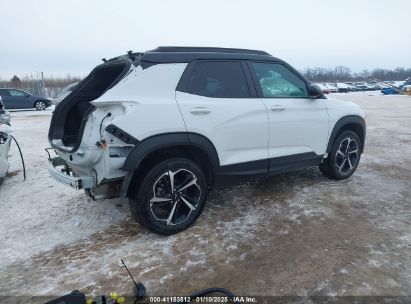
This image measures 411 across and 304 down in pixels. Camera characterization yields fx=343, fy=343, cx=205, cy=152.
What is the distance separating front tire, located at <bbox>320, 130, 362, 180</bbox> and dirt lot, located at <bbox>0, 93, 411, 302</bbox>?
17cm

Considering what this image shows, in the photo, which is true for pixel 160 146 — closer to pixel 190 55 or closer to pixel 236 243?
pixel 190 55

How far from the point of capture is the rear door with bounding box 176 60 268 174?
11.9 feet

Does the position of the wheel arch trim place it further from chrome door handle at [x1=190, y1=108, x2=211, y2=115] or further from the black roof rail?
the black roof rail

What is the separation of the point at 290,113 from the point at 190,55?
1.51 m

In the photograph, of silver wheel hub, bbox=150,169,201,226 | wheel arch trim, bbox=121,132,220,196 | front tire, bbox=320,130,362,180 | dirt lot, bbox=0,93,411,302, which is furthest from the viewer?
front tire, bbox=320,130,362,180

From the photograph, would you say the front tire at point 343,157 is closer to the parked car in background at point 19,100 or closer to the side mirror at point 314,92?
the side mirror at point 314,92

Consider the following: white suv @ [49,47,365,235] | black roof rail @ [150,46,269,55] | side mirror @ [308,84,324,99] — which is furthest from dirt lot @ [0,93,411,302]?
black roof rail @ [150,46,269,55]

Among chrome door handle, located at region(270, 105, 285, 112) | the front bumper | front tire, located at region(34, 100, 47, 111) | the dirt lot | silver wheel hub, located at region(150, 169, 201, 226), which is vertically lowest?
the dirt lot

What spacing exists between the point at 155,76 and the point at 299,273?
2.31 m

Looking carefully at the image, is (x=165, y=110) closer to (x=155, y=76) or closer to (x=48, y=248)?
(x=155, y=76)

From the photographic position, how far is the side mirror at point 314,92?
458 centimetres

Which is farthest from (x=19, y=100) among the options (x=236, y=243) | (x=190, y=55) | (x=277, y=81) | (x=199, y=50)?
(x=236, y=243)

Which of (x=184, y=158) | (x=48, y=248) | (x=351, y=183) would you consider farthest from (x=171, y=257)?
(x=351, y=183)

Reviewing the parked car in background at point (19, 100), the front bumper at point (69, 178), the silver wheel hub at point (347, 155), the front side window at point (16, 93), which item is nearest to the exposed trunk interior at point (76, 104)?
the front bumper at point (69, 178)
